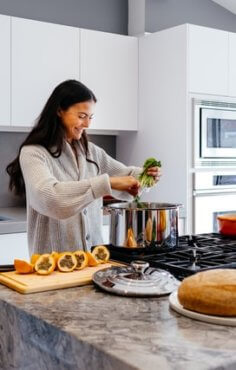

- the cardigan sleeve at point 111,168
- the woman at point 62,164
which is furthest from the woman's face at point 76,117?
the cardigan sleeve at point 111,168

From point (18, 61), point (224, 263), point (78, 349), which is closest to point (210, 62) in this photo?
point (18, 61)

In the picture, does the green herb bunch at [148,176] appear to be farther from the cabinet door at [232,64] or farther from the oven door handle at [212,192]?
the cabinet door at [232,64]

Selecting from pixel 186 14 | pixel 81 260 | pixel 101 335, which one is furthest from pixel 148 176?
pixel 186 14

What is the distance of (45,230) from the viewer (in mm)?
2104

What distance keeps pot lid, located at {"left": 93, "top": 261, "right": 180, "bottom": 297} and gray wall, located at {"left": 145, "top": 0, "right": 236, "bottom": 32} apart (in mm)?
2708

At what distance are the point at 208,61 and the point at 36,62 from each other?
3.52 feet

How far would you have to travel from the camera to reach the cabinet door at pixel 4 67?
3064 mm

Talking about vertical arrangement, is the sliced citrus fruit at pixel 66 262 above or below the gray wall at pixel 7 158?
below

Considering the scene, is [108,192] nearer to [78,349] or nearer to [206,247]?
[206,247]

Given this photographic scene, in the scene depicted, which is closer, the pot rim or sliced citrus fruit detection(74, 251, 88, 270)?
sliced citrus fruit detection(74, 251, 88, 270)

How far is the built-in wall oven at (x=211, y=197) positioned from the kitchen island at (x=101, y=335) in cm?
207

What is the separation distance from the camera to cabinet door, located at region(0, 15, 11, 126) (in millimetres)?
3064

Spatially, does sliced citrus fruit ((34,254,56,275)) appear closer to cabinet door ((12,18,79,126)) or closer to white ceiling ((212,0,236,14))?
cabinet door ((12,18,79,126))

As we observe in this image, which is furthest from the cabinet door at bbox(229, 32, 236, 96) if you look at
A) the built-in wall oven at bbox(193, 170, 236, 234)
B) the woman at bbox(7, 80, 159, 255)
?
the woman at bbox(7, 80, 159, 255)
